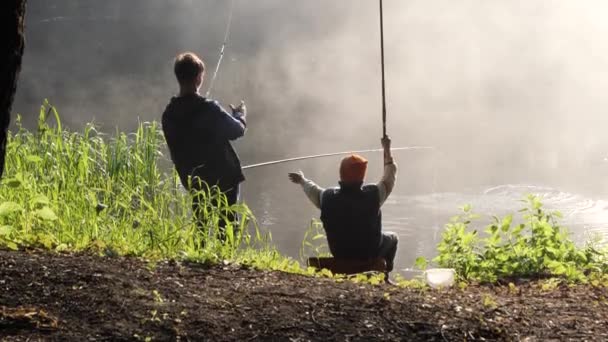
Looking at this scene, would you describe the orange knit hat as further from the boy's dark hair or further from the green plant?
the boy's dark hair

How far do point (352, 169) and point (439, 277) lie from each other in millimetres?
778

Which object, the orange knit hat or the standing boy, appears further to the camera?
the standing boy

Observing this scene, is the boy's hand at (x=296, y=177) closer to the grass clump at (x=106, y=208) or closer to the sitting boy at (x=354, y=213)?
the sitting boy at (x=354, y=213)

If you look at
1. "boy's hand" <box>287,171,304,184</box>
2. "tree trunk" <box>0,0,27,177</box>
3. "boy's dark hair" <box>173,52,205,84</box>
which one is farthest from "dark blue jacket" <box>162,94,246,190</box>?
"tree trunk" <box>0,0,27,177</box>

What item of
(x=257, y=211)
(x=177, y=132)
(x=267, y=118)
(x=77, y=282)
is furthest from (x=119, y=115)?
(x=77, y=282)

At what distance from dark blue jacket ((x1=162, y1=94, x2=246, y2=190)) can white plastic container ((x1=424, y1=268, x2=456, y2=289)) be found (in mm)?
1272

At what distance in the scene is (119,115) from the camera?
1688 centimetres

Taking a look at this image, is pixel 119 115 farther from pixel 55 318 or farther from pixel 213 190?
pixel 55 318

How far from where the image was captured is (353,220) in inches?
225

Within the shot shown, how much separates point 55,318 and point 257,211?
871 cm

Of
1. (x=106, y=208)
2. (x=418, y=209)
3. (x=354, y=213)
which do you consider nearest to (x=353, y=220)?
(x=354, y=213)

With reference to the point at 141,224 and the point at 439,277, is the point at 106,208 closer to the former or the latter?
the point at 141,224

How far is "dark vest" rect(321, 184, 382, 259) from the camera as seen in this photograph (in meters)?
5.73

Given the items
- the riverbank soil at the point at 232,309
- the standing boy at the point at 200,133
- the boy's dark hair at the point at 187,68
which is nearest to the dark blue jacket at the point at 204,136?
the standing boy at the point at 200,133
